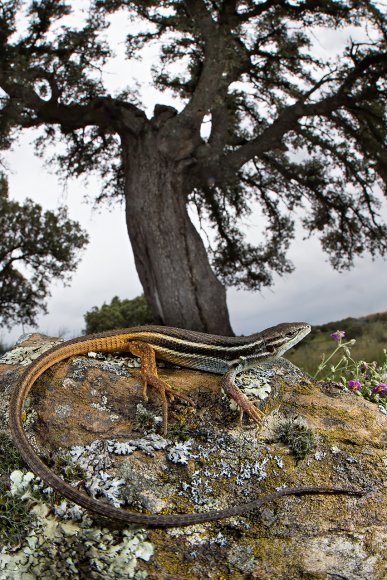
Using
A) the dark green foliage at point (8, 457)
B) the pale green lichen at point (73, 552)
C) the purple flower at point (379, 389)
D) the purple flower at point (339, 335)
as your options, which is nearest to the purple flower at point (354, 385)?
the purple flower at point (379, 389)

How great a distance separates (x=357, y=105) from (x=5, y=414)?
1772cm

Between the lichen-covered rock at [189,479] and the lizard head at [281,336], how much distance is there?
0.95 ft

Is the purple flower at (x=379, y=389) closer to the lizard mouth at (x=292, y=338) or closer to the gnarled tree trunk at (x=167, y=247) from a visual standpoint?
the lizard mouth at (x=292, y=338)

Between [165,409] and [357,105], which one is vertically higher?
[357,105]

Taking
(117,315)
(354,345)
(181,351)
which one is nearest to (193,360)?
(181,351)

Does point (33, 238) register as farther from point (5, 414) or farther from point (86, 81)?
point (5, 414)

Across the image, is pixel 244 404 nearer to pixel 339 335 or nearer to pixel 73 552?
pixel 73 552

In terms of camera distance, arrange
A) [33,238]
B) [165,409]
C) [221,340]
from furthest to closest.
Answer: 1. [33,238]
2. [221,340]
3. [165,409]

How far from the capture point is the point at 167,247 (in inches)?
618

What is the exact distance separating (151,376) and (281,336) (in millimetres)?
988

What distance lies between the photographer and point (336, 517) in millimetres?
3189

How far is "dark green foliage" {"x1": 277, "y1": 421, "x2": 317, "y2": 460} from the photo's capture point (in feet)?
11.4

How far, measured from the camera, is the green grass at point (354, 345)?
443 inches

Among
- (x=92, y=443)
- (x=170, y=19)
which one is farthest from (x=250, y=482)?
(x=170, y=19)
